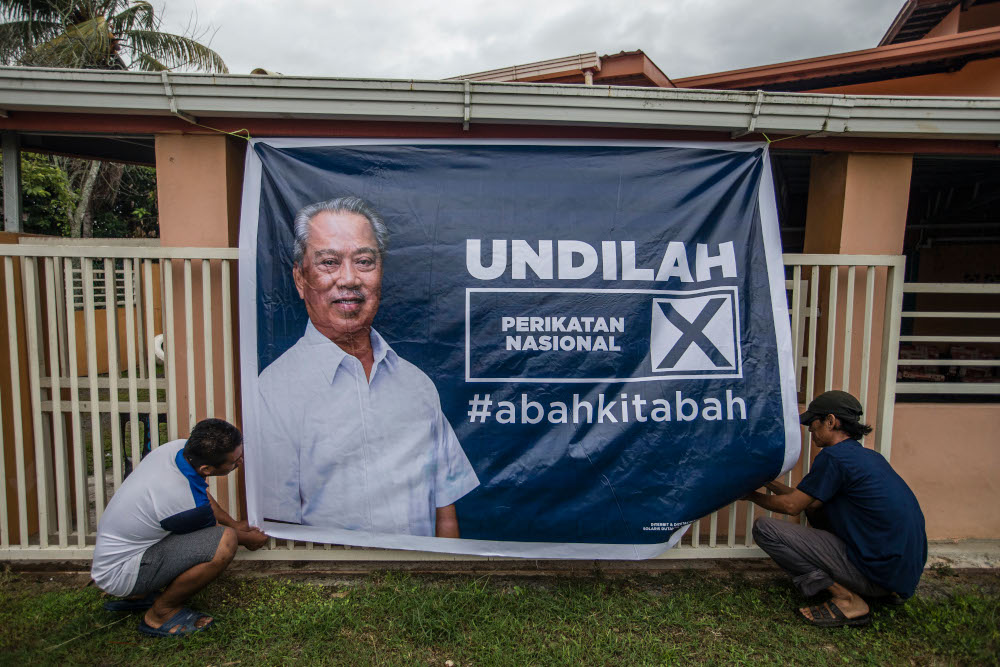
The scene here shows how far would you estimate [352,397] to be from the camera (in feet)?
11.0

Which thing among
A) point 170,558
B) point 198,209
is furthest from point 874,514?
point 198,209

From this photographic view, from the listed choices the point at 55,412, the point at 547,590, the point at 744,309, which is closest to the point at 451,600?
the point at 547,590

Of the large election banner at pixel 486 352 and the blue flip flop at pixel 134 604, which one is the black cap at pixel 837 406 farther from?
the blue flip flop at pixel 134 604

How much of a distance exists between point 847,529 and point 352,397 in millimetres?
2823

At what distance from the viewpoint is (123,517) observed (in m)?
2.90

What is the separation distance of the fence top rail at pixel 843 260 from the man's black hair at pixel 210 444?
Result: 10.8 ft

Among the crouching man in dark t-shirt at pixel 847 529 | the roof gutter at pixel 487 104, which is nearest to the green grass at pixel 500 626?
the crouching man in dark t-shirt at pixel 847 529

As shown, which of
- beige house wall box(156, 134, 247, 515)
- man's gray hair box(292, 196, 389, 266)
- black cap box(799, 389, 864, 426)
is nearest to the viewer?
black cap box(799, 389, 864, 426)

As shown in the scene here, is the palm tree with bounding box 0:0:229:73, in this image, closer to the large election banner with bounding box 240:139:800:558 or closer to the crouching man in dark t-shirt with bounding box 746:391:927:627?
the large election banner with bounding box 240:139:800:558

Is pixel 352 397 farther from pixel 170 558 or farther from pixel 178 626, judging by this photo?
pixel 178 626

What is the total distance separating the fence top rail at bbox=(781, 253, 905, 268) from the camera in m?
3.52

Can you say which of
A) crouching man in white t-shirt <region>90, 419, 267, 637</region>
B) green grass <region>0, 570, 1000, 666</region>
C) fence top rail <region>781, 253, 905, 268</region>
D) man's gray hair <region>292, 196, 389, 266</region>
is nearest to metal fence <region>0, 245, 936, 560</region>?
fence top rail <region>781, 253, 905, 268</region>

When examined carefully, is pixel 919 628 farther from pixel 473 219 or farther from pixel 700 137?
pixel 473 219

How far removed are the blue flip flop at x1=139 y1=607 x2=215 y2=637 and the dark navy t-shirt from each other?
333 centimetres
